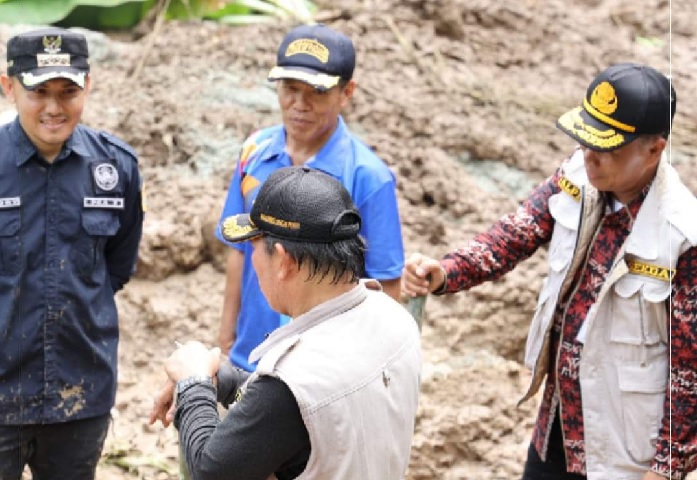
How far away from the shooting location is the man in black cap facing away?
3.71 metres

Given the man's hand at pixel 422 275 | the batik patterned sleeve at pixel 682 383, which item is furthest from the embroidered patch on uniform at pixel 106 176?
the batik patterned sleeve at pixel 682 383

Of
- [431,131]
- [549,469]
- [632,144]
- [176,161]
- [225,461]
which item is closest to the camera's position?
[225,461]

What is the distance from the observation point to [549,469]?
144 inches

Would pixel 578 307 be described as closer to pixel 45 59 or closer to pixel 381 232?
pixel 381 232

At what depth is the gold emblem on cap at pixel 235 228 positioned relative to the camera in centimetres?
266

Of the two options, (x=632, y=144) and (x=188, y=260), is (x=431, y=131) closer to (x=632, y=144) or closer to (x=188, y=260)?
(x=188, y=260)

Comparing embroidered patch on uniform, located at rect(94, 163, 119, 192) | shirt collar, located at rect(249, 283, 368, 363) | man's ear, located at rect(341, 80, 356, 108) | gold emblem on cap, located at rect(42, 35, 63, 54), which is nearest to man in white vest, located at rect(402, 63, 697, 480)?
man's ear, located at rect(341, 80, 356, 108)

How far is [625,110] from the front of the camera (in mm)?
3207

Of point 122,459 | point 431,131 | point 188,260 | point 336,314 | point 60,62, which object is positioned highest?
point 60,62

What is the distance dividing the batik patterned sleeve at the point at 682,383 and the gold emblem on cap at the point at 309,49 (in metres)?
1.46

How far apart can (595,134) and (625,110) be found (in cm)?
11

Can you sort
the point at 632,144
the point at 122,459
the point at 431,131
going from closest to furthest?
1. the point at 632,144
2. the point at 122,459
3. the point at 431,131

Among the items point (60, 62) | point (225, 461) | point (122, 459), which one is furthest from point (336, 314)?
point (122, 459)

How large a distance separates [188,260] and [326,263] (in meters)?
3.14
